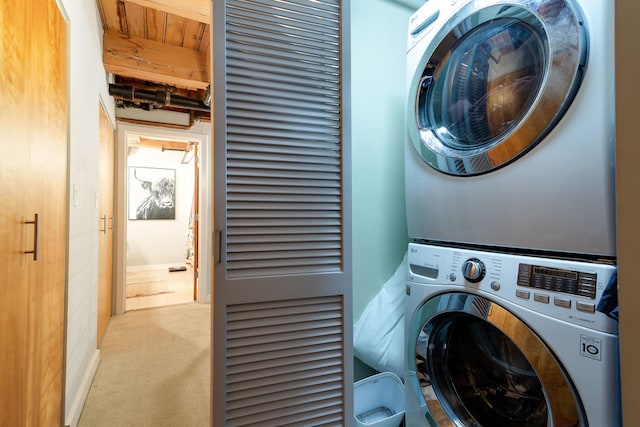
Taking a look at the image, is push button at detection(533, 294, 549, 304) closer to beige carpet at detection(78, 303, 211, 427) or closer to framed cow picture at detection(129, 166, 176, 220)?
beige carpet at detection(78, 303, 211, 427)

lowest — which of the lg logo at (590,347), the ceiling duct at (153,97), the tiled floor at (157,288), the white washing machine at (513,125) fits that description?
the tiled floor at (157,288)

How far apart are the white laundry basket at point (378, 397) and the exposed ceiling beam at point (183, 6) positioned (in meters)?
2.37

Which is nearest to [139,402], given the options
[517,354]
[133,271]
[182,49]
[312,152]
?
[312,152]

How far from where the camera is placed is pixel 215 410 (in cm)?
95

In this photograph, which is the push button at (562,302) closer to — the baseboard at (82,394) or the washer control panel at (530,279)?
the washer control panel at (530,279)

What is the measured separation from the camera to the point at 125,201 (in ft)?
Result: 10.5

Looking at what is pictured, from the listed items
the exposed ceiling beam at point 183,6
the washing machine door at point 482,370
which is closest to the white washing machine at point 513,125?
the washing machine door at point 482,370

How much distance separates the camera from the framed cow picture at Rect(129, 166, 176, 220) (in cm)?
569

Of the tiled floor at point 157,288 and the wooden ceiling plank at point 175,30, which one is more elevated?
the wooden ceiling plank at point 175,30

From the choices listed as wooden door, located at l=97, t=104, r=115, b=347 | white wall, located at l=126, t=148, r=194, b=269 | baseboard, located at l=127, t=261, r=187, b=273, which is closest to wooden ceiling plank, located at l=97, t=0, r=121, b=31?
wooden door, located at l=97, t=104, r=115, b=347

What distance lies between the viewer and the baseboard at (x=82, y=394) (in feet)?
4.79

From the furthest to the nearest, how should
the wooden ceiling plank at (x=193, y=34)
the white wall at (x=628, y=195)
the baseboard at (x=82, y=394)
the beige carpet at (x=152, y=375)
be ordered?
the wooden ceiling plank at (x=193, y=34) → the beige carpet at (x=152, y=375) → the baseboard at (x=82, y=394) → the white wall at (x=628, y=195)

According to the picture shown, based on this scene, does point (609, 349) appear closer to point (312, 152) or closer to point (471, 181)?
point (471, 181)

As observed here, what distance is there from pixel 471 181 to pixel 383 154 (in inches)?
24.9
